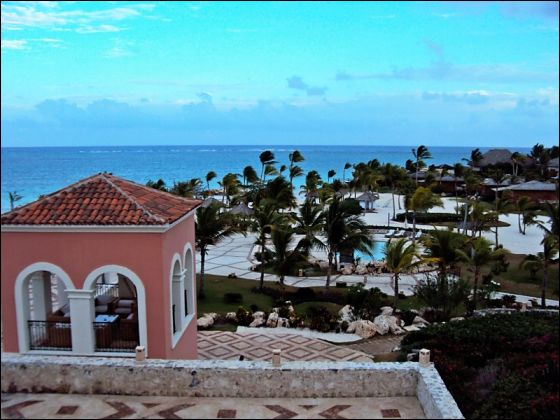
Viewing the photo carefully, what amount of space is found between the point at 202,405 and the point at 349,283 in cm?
1847

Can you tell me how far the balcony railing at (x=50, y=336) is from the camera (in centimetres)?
1102

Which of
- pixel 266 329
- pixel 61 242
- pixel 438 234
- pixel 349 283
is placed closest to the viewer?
pixel 61 242

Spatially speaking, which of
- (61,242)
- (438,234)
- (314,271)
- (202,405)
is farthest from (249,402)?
(314,271)

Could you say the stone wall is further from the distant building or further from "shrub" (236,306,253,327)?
the distant building

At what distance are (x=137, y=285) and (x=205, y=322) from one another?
9.26m

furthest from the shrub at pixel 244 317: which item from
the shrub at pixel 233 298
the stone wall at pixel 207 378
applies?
the stone wall at pixel 207 378

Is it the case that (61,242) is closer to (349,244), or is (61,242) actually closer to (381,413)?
(381,413)

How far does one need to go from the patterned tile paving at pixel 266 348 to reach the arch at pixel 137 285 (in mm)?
5794

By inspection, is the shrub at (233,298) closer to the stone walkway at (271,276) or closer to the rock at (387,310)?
the stone walkway at (271,276)

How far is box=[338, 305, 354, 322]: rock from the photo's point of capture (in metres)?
20.4

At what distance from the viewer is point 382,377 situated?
8.95m

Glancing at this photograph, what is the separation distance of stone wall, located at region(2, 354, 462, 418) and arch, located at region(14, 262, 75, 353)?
1.90 metres

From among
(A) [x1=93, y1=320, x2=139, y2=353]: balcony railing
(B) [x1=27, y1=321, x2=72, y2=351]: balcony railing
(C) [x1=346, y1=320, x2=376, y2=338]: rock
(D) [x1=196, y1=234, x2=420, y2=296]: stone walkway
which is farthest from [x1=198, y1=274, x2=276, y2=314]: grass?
(B) [x1=27, y1=321, x2=72, y2=351]: balcony railing

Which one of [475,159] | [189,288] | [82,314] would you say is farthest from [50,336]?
[475,159]
